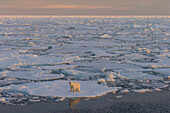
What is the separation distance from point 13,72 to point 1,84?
1.21 metres

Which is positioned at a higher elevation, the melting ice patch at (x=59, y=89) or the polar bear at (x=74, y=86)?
the polar bear at (x=74, y=86)

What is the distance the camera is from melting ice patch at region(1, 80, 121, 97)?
537 cm

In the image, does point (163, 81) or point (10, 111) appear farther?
point (163, 81)

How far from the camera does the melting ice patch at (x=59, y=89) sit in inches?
211

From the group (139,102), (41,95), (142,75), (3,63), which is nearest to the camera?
(139,102)

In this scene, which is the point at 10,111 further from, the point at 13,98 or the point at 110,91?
the point at 110,91

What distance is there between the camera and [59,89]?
A: 18.6ft

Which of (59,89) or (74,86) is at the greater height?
(74,86)

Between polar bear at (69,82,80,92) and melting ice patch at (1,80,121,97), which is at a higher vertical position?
polar bear at (69,82,80,92)

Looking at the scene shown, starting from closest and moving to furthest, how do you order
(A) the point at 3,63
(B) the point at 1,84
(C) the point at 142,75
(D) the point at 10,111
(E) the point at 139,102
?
1. (D) the point at 10,111
2. (E) the point at 139,102
3. (B) the point at 1,84
4. (C) the point at 142,75
5. (A) the point at 3,63

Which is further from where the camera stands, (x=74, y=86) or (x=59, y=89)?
(x=59, y=89)

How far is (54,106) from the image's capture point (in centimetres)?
471

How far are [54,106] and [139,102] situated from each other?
1.56 m

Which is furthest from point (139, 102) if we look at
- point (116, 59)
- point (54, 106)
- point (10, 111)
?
point (116, 59)
